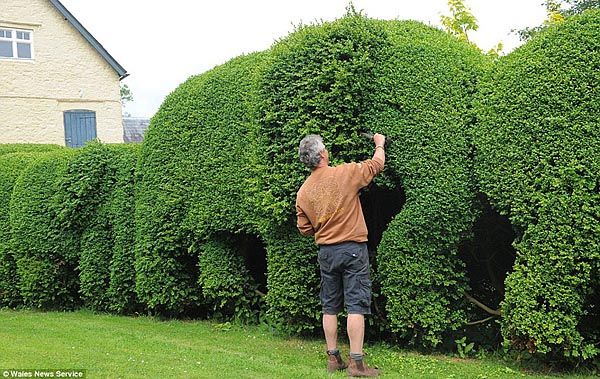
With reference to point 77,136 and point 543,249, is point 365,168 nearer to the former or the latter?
point 543,249

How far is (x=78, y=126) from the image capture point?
27.7m

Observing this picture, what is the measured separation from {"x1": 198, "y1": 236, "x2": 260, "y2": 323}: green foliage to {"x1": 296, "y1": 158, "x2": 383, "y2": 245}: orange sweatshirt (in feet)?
8.27

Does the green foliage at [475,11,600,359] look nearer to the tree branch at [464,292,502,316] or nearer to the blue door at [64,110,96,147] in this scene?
the tree branch at [464,292,502,316]

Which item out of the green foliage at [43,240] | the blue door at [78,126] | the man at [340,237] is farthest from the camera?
the blue door at [78,126]

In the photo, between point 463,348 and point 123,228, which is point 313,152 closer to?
point 463,348

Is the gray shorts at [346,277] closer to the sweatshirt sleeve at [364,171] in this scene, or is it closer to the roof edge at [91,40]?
the sweatshirt sleeve at [364,171]

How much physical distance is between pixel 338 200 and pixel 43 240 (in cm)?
594

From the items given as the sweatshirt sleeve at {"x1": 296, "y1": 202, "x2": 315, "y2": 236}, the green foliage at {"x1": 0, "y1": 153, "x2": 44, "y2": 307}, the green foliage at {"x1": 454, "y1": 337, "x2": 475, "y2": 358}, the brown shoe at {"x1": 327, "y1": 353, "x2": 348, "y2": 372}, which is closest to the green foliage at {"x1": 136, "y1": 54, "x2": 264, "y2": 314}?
the sweatshirt sleeve at {"x1": 296, "y1": 202, "x2": 315, "y2": 236}

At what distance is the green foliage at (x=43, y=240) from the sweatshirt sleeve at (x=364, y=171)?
5490mm

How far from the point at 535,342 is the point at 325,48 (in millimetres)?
3339

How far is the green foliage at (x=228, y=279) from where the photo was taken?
8.41m

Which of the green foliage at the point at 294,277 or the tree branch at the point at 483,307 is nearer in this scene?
the tree branch at the point at 483,307

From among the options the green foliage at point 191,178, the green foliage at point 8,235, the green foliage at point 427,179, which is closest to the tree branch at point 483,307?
the green foliage at point 427,179

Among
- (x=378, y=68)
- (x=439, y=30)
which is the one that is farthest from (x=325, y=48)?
(x=439, y=30)
